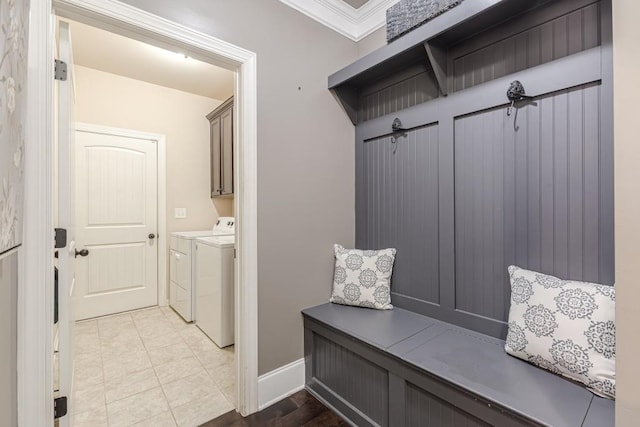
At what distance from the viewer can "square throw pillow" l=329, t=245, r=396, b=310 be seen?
6.47 ft

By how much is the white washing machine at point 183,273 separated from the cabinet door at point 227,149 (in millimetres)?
490

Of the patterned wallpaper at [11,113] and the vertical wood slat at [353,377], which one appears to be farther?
the vertical wood slat at [353,377]

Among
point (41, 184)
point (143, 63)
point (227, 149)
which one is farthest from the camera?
point (227, 149)

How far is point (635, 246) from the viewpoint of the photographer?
2.43 ft

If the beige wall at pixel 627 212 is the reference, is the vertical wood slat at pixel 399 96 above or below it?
above

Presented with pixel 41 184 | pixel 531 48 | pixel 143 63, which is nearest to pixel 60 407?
pixel 41 184

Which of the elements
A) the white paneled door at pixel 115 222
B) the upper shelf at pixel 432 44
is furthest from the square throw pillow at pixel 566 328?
the white paneled door at pixel 115 222

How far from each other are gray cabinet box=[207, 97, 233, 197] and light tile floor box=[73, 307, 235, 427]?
5.26 ft

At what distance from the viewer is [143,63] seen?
3.07m

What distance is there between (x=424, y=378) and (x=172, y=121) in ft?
12.7

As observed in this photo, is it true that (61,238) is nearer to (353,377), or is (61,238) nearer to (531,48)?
(353,377)

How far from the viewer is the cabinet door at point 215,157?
11.8 feet

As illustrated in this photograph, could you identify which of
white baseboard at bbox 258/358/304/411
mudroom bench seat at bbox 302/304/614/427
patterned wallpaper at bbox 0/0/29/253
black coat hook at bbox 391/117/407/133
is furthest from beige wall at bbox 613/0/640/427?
white baseboard at bbox 258/358/304/411

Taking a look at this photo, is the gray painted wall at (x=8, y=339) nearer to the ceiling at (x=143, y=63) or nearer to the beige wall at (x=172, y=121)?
the ceiling at (x=143, y=63)
